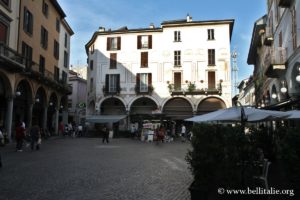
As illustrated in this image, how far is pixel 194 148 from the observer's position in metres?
6.33

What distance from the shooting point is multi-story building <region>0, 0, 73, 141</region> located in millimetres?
24297

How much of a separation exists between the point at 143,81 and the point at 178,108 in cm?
563

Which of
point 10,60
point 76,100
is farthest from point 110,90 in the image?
point 10,60

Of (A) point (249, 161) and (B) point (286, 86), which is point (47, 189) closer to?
(A) point (249, 161)

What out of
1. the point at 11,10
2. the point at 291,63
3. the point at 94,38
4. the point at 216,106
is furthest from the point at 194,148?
the point at 94,38

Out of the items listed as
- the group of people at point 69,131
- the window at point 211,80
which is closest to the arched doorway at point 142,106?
the group of people at point 69,131

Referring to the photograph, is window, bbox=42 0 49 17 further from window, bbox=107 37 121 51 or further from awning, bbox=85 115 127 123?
awning, bbox=85 115 127 123

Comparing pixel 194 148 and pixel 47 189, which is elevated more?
pixel 194 148

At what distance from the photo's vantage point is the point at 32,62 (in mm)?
28031

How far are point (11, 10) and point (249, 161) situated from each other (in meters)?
23.8

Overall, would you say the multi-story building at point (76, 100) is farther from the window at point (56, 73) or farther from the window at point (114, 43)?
the window at point (56, 73)

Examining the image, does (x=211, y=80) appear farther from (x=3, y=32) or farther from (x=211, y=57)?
(x=3, y=32)

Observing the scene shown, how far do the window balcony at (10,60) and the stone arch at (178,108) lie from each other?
19754 mm

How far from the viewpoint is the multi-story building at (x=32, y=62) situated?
24297mm
